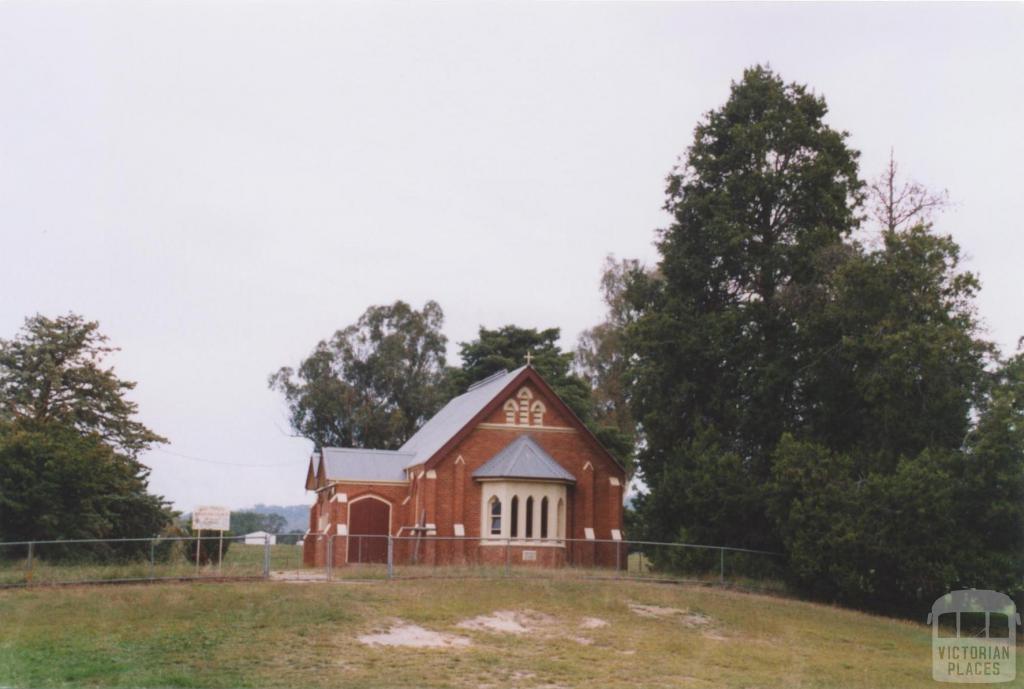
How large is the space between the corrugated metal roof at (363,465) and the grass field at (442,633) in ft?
46.1

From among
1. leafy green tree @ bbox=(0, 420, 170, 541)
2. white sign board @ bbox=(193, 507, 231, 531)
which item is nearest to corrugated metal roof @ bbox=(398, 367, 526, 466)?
white sign board @ bbox=(193, 507, 231, 531)

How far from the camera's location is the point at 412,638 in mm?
23828

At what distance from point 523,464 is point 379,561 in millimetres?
7346

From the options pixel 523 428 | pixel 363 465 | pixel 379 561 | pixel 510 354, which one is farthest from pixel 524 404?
pixel 510 354

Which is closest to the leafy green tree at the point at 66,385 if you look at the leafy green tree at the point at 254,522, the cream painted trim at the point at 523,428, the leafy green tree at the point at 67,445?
the leafy green tree at the point at 67,445

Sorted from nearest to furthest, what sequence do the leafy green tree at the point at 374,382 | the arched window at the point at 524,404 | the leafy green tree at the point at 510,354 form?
1. the arched window at the point at 524,404
2. the leafy green tree at the point at 510,354
3. the leafy green tree at the point at 374,382

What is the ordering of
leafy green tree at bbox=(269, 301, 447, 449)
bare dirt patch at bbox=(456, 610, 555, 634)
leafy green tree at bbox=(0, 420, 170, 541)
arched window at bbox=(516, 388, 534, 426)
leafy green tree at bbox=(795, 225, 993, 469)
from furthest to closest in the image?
leafy green tree at bbox=(269, 301, 447, 449)
arched window at bbox=(516, 388, 534, 426)
leafy green tree at bbox=(0, 420, 170, 541)
leafy green tree at bbox=(795, 225, 993, 469)
bare dirt patch at bbox=(456, 610, 555, 634)

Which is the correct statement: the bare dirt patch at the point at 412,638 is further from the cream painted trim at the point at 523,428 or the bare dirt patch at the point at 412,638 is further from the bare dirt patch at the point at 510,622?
the cream painted trim at the point at 523,428

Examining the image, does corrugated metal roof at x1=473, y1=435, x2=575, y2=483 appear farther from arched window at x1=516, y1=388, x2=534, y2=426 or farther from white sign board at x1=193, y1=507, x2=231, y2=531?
white sign board at x1=193, y1=507, x2=231, y2=531

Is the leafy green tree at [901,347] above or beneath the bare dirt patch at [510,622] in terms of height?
above

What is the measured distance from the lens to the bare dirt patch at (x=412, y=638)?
23188mm

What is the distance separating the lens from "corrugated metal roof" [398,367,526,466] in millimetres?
44450

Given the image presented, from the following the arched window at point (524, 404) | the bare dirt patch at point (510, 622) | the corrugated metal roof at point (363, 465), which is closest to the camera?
the bare dirt patch at point (510, 622)

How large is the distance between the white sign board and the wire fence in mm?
424
